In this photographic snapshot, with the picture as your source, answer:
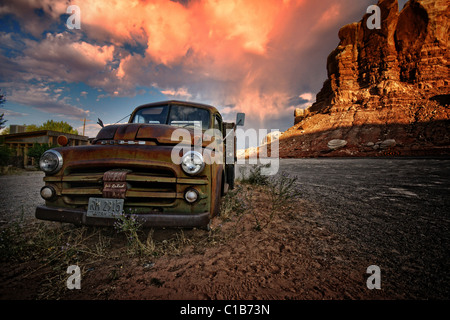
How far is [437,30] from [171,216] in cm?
4341

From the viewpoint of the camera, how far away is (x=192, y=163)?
1893 millimetres

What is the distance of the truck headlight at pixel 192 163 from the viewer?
1885mm

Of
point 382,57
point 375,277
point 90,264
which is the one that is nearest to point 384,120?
point 382,57

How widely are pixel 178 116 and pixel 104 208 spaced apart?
1875 mm

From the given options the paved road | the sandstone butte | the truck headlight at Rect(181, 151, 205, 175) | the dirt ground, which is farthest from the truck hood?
the sandstone butte

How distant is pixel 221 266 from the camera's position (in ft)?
5.32

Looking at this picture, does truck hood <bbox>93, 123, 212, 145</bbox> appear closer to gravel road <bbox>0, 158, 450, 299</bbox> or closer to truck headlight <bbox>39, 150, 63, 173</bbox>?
truck headlight <bbox>39, 150, 63, 173</bbox>

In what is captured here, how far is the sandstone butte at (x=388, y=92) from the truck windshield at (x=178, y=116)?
79.5 feet

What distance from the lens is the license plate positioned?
1784 millimetres

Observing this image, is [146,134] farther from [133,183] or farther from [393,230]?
[393,230]

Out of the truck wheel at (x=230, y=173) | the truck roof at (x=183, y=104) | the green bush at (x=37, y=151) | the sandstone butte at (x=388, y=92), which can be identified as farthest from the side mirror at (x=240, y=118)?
the sandstone butte at (x=388, y=92)

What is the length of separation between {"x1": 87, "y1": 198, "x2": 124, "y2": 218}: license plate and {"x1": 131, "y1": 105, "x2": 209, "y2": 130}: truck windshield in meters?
1.64
